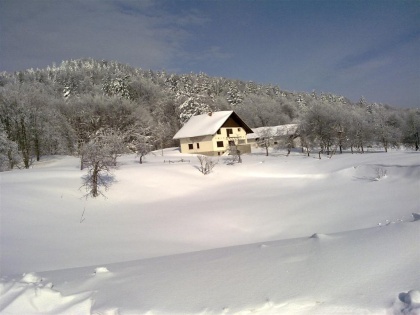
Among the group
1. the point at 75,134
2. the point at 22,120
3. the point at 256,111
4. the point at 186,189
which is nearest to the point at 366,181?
the point at 186,189

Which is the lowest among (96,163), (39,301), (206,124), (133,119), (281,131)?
(39,301)

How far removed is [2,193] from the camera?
18.0m

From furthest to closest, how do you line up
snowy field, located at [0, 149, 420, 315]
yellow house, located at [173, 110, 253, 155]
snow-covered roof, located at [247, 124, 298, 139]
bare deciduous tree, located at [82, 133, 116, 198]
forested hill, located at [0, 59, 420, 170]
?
snow-covered roof, located at [247, 124, 298, 139], yellow house, located at [173, 110, 253, 155], forested hill, located at [0, 59, 420, 170], bare deciduous tree, located at [82, 133, 116, 198], snowy field, located at [0, 149, 420, 315]

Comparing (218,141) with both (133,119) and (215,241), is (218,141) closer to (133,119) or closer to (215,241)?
(133,119)

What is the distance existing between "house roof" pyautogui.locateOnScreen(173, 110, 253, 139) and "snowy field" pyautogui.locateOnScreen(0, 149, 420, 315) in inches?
759

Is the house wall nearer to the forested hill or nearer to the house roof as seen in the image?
the house roof

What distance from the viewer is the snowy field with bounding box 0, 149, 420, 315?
171 inches

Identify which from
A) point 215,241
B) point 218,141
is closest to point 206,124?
point 218,141

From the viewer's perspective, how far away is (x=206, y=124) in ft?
172

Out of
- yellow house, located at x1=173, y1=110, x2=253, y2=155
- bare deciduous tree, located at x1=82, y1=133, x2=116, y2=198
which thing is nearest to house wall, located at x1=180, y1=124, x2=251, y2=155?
yellow house, located at x1=173, y1=110, x2=253, y2=155

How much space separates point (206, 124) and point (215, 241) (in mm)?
41281

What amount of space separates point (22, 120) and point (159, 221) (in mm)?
35165

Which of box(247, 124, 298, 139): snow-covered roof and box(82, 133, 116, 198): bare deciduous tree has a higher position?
box(247, 124, 298, 139): snow-covered roof

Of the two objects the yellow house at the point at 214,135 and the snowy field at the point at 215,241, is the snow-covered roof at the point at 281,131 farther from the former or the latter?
the snowy field at the point at 215,241
